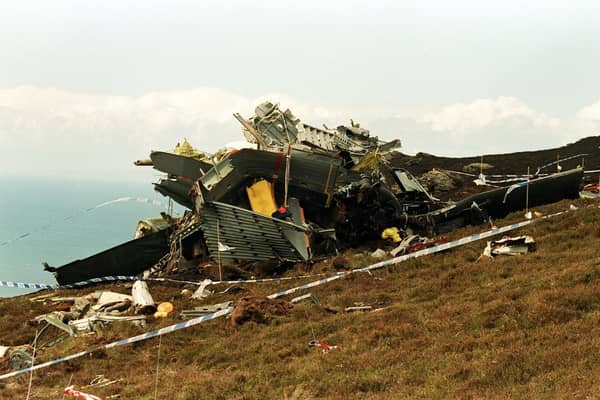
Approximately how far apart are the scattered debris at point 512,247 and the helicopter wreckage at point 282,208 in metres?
4.30

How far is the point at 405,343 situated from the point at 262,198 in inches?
384

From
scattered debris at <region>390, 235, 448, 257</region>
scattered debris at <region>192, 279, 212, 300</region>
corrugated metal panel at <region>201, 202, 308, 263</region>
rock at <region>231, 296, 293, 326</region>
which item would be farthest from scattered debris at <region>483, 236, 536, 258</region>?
scattered debris at <region>192, 279, 212, 300</region>

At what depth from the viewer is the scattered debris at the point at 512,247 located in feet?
39.8

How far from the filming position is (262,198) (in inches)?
660

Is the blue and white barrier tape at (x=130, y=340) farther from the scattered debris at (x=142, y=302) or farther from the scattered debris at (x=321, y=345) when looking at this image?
the scattered debris at (x=321, y=345)

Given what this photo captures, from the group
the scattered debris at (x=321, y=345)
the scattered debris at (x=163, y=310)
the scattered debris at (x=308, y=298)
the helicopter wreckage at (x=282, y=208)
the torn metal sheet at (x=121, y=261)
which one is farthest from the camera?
the torn metal sheet at (x=121, y=261)

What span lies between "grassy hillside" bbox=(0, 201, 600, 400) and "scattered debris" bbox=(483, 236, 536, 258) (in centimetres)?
31

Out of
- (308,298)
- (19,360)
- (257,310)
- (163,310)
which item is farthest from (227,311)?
(19,360)

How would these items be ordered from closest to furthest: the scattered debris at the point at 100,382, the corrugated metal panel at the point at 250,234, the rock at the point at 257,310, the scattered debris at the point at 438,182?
the scattered debris at the point at 100,382 < the rock at the point at 257,310 < the corrugated metal panel at the point at 250,234 < the scattered debris at the point at 438,182

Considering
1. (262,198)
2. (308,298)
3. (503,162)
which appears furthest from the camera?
(503,162)

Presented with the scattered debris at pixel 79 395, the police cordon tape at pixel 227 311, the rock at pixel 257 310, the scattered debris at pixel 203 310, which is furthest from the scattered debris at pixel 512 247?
the scattered debris at pixel 79 395

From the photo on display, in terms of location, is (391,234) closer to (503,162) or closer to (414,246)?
(414,246)

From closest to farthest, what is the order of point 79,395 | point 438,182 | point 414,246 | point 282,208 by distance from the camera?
point 79,395
point 414,246
point 282,208
point 438,182

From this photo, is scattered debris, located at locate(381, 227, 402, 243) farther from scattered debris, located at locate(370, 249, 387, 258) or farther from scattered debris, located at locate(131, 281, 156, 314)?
scattered debris, located at locate(131, 281, 156, 314)
